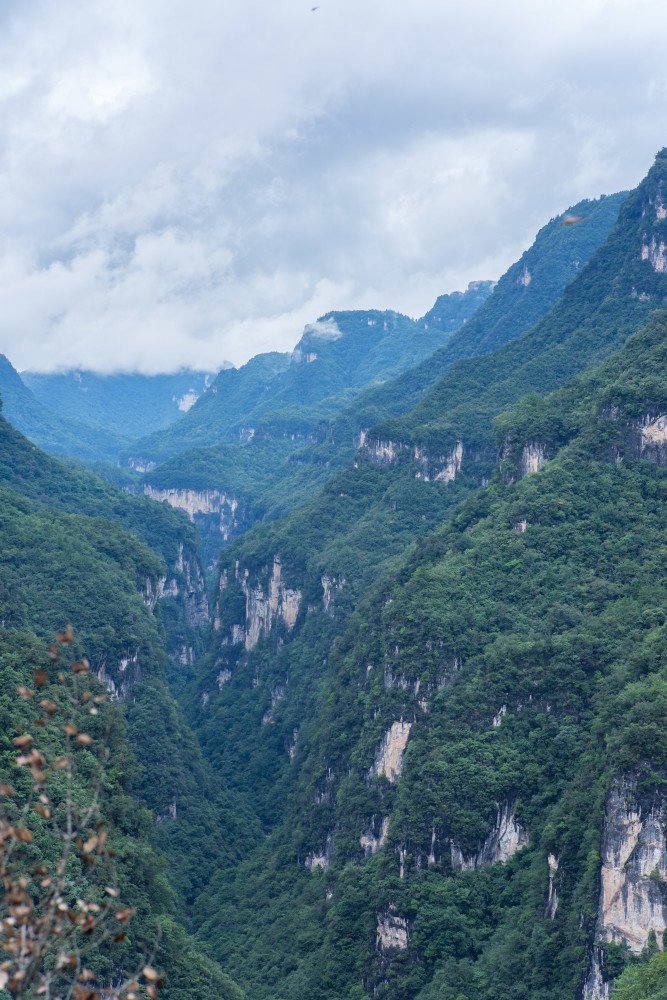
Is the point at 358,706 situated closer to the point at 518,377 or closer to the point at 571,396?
the point at 571,396

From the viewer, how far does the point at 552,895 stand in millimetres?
38781

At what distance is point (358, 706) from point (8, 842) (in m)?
53.2

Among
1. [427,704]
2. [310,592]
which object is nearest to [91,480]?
[310,592]

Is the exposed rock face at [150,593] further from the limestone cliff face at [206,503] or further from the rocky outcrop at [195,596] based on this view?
the limestone cliff face at [206,503]

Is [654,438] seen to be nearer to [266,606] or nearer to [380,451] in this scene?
[380,451]

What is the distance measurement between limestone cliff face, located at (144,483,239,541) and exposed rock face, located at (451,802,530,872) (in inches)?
5844

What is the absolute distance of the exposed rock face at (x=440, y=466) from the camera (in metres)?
98.8

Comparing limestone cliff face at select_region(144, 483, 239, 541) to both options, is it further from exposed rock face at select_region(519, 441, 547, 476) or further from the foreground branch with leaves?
the foreground branch with leaves

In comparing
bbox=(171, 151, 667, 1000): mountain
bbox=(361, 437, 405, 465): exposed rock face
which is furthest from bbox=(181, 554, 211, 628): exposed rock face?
bbox=(171, 151, 667, 1000): mountain

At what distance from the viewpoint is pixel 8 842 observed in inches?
413

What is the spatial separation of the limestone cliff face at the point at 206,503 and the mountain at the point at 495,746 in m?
102

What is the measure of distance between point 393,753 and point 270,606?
183 feet

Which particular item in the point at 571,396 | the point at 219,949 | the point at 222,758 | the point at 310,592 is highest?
the point at 571,396

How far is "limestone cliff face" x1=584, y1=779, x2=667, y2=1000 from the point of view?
34.1 meters
